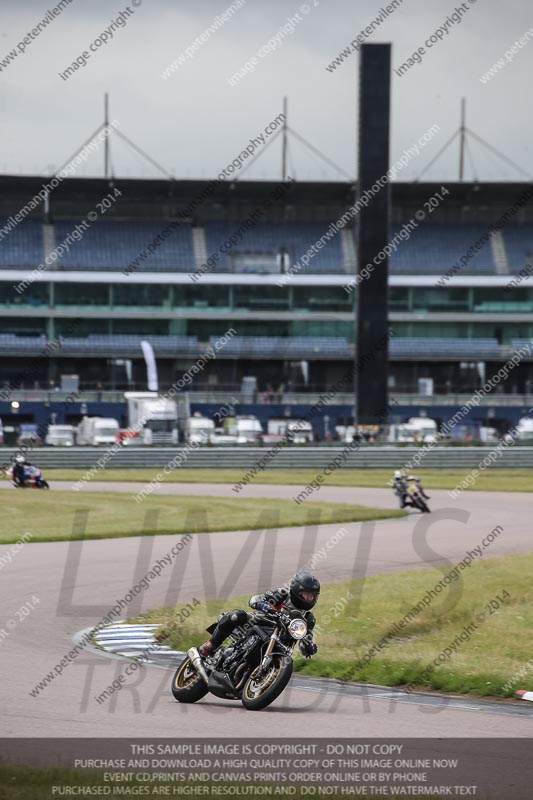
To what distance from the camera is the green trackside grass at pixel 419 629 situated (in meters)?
12.1

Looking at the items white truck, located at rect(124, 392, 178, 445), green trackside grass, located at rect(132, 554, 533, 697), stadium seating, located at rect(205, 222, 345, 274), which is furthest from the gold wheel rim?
stadium seating, located at rect(205, 222, 345, 274)

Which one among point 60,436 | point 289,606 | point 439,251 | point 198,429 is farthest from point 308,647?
point 439,251

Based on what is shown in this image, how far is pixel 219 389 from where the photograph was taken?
78625mm

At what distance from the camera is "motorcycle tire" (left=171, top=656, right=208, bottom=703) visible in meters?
10.3

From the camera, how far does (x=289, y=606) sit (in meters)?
10.2

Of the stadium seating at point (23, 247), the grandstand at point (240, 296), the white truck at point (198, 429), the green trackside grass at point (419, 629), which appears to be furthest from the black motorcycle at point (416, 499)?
the stadium seating at point (23, 247)

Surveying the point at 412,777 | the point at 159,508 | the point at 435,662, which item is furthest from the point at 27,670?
the point at 159,508

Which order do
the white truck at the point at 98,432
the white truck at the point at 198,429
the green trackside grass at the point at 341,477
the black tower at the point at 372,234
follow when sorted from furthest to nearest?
the white truck at the point at 198,429, the white truck at the point at 98,432, the black tower at the point at 372,234, the green trackside grass at the point at 341,477

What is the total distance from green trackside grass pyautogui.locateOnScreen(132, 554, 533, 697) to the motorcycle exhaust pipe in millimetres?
2349

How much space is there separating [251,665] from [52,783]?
2852mm

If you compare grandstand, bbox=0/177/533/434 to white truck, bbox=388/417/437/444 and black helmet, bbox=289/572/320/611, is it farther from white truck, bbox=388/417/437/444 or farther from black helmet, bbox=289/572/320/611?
black helmet, bbox=289/572/320/611

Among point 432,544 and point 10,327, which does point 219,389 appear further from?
point 432,544

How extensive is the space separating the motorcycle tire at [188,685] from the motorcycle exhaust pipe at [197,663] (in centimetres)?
7

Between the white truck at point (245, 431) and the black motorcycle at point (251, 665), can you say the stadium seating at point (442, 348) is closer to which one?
A: the white truck at point (245, 431)
